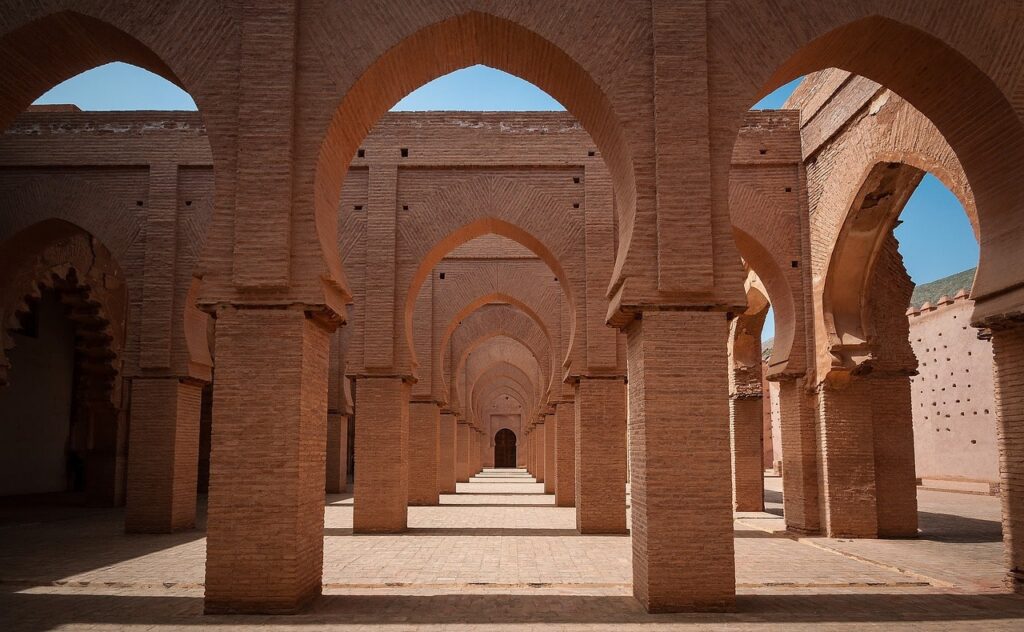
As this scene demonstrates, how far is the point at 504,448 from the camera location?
183ft

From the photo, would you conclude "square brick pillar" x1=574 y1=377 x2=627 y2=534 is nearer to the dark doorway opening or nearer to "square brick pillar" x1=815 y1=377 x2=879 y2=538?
"square brick pillar" x1=815 y1=377 x2=879 y2=538

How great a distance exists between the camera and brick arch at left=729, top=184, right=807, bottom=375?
13.8m

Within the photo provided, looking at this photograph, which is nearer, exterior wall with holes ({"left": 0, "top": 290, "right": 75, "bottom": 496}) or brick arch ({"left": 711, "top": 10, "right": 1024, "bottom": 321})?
brick arch ({"left": 711, "top": 10, "right": 1024, "bottom": 321})

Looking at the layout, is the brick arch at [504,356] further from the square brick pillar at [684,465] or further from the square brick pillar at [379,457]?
the square brick pillar at [684,465]

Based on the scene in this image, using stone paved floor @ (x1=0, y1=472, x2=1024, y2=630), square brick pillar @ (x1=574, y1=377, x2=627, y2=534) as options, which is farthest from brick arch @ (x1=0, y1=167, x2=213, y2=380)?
square brick pillar @ (x1=574, y1=377, x2=627, y2=534)

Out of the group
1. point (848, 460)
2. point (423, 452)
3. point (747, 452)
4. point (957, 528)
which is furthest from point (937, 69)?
point (423, 452)

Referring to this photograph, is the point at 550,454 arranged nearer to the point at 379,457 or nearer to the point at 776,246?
the point at 379,457

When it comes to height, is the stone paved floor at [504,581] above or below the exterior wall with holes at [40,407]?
below

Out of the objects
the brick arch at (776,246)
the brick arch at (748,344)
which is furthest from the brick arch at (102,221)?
the brick arch at (748,344)

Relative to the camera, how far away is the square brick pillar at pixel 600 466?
44.2 feet

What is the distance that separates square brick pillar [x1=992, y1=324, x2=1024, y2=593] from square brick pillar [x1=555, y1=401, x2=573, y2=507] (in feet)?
36.2

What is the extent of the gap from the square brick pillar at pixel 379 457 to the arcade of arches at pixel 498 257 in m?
0.05

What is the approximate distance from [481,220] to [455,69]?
5.73 meters

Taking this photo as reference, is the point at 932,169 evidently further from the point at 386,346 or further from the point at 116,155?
the point at 116,155
